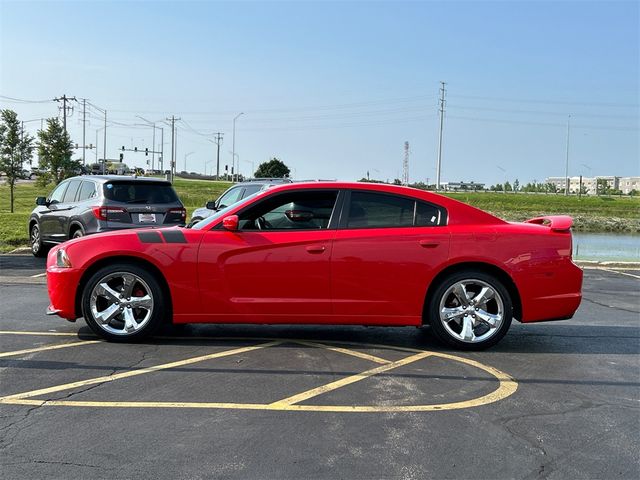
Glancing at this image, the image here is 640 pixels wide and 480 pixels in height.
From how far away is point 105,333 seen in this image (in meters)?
5.78

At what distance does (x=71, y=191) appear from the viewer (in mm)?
11758

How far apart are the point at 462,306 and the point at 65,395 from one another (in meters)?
3.54

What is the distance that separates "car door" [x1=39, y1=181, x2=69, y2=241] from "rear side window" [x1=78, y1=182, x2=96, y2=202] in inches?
29.4

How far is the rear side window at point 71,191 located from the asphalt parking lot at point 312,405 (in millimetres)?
5490

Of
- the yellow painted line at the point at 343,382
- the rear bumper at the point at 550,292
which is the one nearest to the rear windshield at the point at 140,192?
the yellow painted line at the point at 343,382

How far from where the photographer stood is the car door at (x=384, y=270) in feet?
18.6

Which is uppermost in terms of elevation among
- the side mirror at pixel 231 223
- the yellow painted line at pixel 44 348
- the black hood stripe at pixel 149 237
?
the side mirror at pixel 231 223

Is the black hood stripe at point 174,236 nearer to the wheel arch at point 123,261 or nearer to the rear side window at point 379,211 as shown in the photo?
the wheel arch at point 123,261

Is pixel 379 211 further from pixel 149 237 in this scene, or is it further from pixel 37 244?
pixel 37 244

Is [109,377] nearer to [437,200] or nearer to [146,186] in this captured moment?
[437,200]

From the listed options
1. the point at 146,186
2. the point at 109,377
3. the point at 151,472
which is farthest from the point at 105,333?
the point at 146,186

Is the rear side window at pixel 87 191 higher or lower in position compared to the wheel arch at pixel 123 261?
higher

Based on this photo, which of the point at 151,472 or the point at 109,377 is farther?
the point at 109,377

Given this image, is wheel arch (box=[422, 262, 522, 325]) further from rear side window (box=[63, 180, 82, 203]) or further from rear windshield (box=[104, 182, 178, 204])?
rear side window (box=[63, 180, 82, 203])
